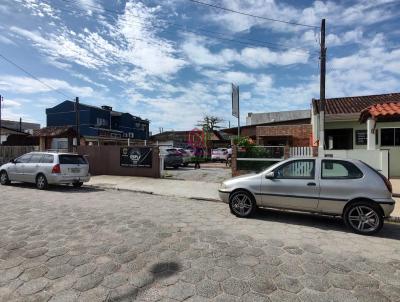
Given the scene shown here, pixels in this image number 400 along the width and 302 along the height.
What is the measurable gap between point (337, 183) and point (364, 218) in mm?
870

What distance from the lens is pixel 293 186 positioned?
721cm

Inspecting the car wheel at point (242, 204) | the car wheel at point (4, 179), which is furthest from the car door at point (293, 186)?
the car wheel at point (4, 179)

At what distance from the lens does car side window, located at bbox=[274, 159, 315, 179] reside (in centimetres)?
718

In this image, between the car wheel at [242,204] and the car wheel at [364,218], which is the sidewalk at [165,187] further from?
the car wheel at [364,218]

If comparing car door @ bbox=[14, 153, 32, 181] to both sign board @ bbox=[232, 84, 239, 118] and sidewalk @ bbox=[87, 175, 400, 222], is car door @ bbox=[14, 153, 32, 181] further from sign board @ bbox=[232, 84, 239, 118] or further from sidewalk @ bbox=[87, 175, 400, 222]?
sign board @ bbox=[232, 84, 239, 118]

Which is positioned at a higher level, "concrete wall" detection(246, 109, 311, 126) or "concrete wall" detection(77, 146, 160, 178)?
"concrete wall" detection(246, 109, 311, 126)

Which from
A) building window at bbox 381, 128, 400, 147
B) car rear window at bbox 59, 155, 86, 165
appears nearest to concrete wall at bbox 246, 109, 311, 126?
building window at bbox 381, 128, 400, 147

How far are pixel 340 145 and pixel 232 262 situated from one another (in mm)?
16513

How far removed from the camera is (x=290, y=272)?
4.31m

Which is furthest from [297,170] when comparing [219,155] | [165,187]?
[219,155]

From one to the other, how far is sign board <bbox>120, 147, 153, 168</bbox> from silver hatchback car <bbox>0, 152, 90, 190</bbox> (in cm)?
391

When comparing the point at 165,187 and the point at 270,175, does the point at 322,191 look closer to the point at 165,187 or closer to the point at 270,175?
the point at 270,175

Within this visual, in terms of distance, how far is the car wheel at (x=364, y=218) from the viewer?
20.8ft

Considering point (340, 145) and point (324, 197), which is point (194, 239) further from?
point (340, 145)
